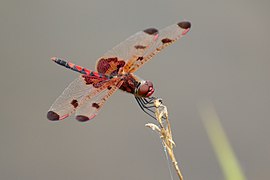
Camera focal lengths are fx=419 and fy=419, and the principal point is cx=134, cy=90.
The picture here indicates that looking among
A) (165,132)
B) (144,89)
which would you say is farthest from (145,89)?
(165,132)

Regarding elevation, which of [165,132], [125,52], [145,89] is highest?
[125,52]

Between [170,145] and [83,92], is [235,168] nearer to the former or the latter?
[170,145]

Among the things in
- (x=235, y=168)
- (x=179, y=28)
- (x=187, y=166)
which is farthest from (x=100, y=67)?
(x=187, y=166)

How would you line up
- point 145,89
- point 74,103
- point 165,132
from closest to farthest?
point 165,132
point 145,89
point 74,103

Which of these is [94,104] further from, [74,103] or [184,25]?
[184,25]

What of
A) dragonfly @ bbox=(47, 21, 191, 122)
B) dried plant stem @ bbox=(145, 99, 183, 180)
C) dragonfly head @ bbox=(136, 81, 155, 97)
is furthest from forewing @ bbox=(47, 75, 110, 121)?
dried plant stem @ bbox=(145, 99, 183, 180)

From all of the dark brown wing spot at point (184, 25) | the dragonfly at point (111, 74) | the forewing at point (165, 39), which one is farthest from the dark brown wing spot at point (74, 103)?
the dark brown wing spot at point (184, 25)

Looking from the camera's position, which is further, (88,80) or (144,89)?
(88,80)

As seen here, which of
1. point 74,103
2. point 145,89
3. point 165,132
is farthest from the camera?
point 74,103
